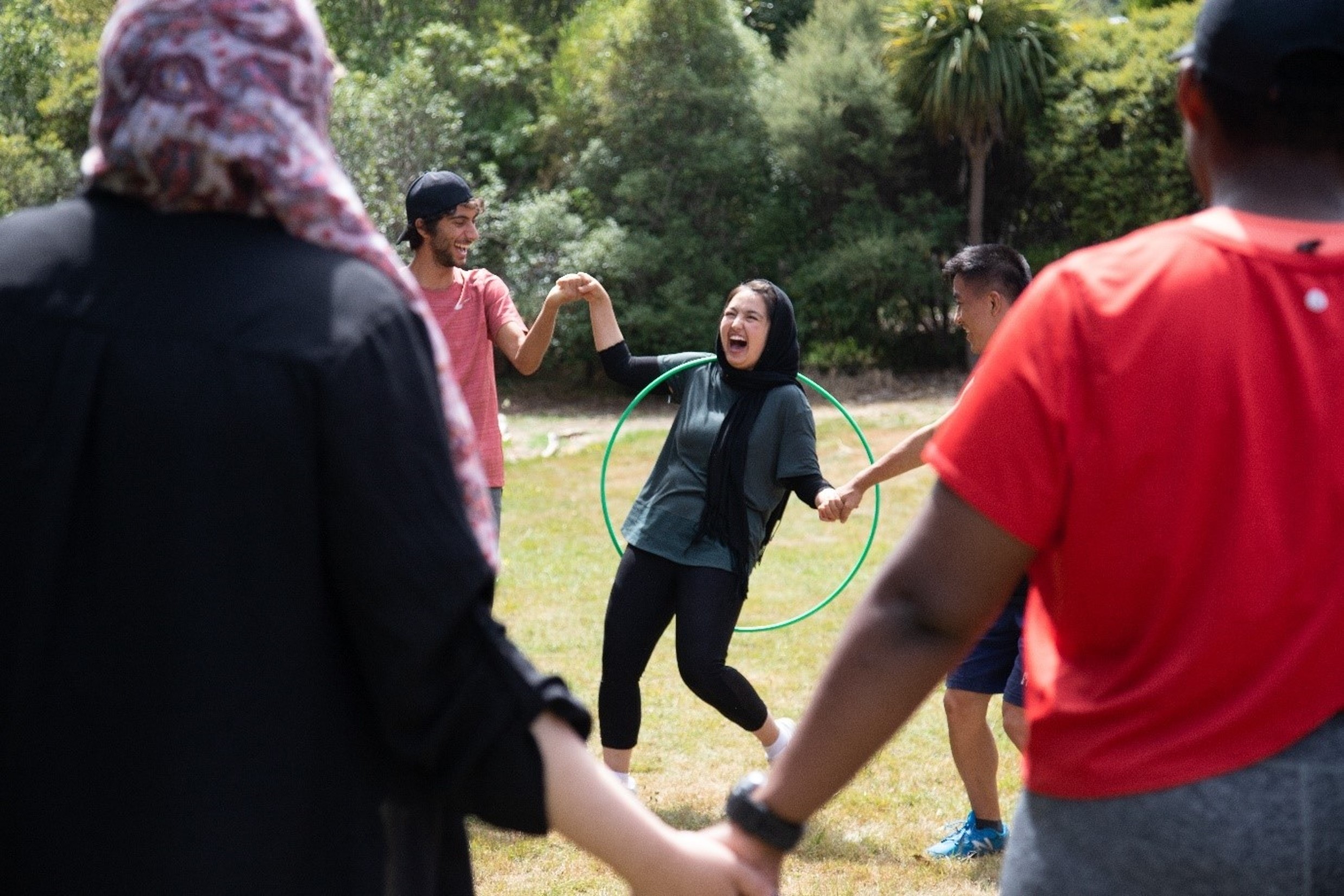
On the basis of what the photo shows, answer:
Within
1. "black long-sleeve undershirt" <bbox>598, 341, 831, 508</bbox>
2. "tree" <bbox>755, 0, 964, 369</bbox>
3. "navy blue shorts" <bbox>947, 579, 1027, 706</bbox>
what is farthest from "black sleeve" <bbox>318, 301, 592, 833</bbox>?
"tree" <bbox>755, 0, 964, 369</bbox>

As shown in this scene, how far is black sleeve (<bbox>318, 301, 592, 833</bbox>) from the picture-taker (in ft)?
5.37

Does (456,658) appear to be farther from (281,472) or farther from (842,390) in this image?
(842,390)

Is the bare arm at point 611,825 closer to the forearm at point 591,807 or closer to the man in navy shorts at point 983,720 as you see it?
the forearm at point 591,807

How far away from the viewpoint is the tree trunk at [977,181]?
2039cm

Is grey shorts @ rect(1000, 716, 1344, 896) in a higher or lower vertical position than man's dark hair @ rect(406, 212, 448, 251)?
higher

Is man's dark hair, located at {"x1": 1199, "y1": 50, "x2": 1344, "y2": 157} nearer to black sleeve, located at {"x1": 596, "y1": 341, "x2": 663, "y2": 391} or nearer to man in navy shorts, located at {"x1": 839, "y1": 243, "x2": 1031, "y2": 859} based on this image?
man in navy shorts, located at {"x1": 839, "y1": 243, "x2": 1031, "y2": 859}

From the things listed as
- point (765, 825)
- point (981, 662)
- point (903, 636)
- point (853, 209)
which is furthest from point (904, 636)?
point (853, 209)

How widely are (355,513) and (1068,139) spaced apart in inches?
769

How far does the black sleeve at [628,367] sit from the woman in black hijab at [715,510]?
247 millimetres

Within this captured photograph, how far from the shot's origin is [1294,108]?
177cm

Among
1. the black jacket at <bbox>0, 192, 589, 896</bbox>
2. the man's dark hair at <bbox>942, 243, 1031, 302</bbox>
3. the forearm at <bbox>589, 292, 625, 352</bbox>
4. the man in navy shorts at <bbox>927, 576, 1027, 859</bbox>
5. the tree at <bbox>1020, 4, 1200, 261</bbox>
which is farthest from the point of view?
the tree at <bbox>1020, 4, 1200, 261</bbox>

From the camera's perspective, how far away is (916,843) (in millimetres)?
5633

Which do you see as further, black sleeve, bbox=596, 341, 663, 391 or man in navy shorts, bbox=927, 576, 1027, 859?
black sleeve, bbox=596, 341, 663, 391

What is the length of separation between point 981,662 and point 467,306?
100 inches
